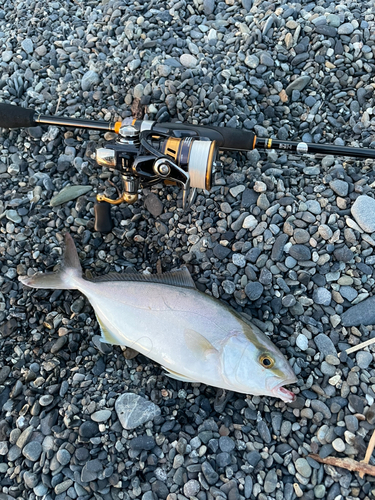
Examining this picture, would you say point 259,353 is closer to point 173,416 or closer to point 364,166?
point 173,416

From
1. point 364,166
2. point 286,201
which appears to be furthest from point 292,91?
point 286,201

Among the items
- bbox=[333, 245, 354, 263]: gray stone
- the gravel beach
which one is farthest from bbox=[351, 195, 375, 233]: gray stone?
bbox=[333, 245, 354, 263]: gray stone

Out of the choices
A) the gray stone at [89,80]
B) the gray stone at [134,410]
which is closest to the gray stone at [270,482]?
the gray stone at [134,410]

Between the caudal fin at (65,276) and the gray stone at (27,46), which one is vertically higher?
the gray stone at (27,46)

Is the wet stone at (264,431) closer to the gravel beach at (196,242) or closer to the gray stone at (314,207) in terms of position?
the gravel beach at (196,242)

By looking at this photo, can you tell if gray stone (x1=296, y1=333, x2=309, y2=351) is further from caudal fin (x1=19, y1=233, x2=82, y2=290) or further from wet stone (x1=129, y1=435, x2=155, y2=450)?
caudal fin (x1=19, y1=233, x2=82, y2=290)
